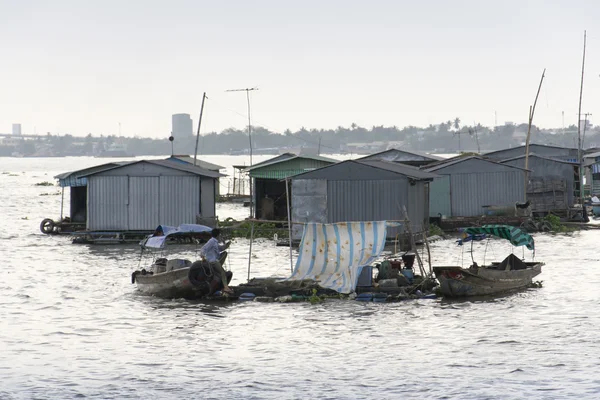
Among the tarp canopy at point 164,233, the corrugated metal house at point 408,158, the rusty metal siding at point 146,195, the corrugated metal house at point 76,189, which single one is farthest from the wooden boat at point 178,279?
the corrugated metal house at point 408,158

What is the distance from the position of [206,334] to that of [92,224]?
19.3 m

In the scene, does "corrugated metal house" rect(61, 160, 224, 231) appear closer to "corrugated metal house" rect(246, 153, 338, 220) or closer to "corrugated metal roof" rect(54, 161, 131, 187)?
"corrugated metal roof" rect(54, 161, 131, 187)

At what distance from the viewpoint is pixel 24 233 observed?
46.5 m

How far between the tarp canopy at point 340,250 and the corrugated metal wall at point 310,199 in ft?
37.0

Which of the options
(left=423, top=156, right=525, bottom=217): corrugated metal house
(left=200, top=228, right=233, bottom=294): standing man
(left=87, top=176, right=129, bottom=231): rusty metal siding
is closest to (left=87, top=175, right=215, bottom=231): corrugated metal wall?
(left=87, top=176, right=129, bottom=231): rusty metal siding

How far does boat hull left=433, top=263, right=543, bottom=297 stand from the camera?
73.2ft

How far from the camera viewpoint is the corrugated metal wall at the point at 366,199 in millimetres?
33844

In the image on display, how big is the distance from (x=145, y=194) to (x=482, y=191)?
15264 mm

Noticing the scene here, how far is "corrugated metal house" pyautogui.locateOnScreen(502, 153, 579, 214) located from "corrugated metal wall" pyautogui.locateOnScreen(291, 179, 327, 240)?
14184mm

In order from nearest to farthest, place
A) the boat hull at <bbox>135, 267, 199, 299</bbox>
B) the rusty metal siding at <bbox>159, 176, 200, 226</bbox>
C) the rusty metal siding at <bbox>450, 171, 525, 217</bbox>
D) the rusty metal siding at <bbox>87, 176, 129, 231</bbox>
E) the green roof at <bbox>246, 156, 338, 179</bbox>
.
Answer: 1. the boat hull at <bbox>135, 267, 199, 299</bbox>
2. the rusty metal siding at <bbox>159, 176, 200, 226</bbox>
3. the rusty metal siding at <bbox>87, 176, 129, 231</bbox>
4. the rusty metal siding at <bbox>450, 171, 525, 217</bbox>
5. the green roof at <bbox>246, 156, 338, 179</bbox>

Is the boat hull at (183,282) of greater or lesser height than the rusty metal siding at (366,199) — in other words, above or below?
below

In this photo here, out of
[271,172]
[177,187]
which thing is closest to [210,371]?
[177,187]

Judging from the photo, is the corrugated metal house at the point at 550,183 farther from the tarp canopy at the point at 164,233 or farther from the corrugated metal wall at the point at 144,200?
the tarp canopy at the point at 164,233

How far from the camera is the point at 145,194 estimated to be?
36938 millimetres
